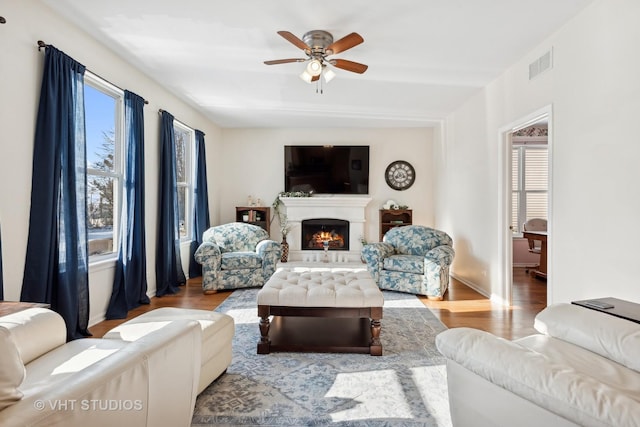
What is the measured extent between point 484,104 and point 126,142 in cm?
453

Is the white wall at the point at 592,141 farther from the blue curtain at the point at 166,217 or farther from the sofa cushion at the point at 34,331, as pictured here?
the blue curtain at the point at 166,217

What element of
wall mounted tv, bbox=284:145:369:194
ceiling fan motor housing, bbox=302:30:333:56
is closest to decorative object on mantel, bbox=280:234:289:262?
wall mounted tv, bbox=284:145:369:194

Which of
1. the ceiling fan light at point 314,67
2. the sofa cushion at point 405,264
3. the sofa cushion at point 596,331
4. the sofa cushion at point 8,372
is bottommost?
the sofa cushion at point 405,264

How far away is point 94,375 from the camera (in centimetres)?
102

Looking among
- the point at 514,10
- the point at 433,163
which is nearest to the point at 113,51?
the point at 514,10

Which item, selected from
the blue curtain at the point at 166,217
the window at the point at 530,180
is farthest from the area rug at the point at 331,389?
the window at the point at 530,180

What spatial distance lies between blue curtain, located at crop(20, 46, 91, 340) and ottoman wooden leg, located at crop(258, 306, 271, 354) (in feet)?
5.29

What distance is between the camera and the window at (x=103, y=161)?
11.0 feet

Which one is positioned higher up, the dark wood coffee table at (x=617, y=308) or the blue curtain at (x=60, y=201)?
the blue curtain at (x=60, y=201)

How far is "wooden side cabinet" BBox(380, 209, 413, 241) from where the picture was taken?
663 cm

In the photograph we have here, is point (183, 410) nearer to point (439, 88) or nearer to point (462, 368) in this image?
point (462, 368)

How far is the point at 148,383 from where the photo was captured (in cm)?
119

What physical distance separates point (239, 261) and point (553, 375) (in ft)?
13.1

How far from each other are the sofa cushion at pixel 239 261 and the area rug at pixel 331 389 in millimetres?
1701
